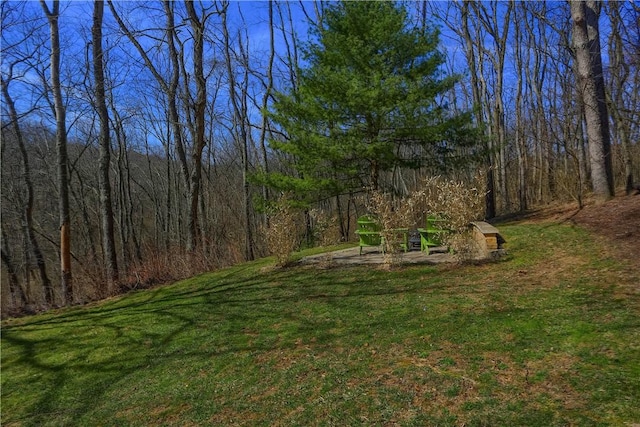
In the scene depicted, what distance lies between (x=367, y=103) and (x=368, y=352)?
715 cm

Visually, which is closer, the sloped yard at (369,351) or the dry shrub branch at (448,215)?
the sloped yard at (369,351)

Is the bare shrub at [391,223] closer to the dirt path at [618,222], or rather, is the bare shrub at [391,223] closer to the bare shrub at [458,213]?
the bare shrub at [458,213]

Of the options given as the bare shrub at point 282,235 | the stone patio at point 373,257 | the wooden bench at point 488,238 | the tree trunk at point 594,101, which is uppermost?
the tree trunk at point 594,101

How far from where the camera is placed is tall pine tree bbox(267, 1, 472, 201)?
10.3 metres

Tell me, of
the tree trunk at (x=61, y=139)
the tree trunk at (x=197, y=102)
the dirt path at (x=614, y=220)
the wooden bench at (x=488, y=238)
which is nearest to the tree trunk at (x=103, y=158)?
the tree trunk at (x=61, y=139)

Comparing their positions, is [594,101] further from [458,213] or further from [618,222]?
A: [458,213]

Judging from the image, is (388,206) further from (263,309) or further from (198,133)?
(198,133)

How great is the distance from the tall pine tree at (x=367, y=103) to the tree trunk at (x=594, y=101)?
3005mm

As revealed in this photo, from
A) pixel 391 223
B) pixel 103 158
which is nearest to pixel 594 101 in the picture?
pixel 391 223

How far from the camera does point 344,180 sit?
11680 millimetres

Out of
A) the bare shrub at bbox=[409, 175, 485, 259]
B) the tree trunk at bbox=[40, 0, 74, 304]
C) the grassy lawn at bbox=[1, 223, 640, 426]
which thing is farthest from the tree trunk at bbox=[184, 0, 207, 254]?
the bare shrub at bbox=[409, 175, 485, 259]

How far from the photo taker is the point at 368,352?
4.14 meters

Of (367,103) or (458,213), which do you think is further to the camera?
(367,103)

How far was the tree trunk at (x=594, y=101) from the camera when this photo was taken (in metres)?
8.23
